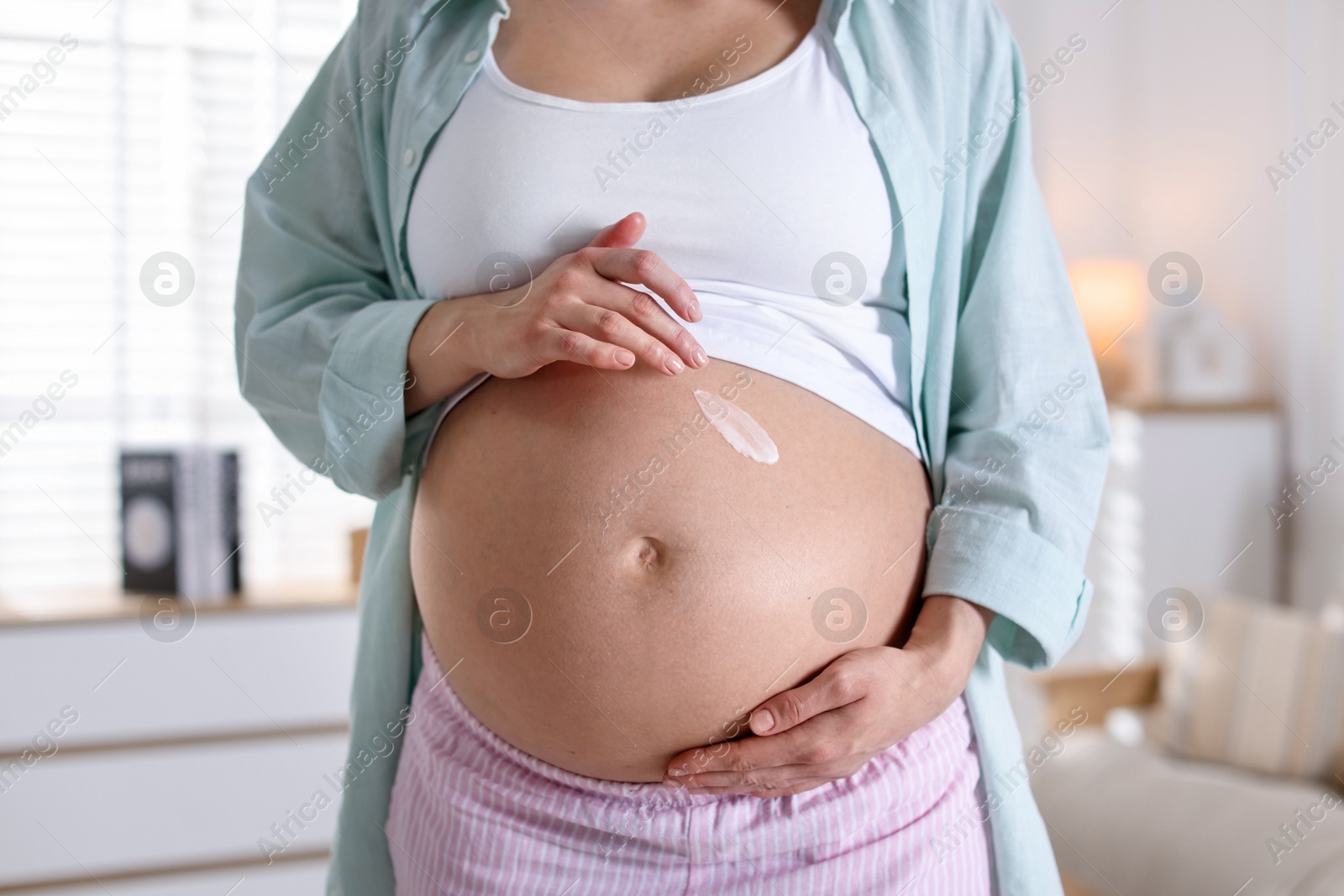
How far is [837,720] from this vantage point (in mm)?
596

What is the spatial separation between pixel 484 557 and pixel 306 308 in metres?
0.25

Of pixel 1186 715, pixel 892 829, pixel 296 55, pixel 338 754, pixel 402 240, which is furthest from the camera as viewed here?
pixel 296 55

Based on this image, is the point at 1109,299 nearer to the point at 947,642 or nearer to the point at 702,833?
the point at 947,642

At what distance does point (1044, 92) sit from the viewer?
9.15 ft

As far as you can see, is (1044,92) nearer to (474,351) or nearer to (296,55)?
(296,55)

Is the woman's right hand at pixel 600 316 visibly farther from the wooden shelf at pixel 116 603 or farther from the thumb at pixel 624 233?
the wooden shelf at pixel 116 603

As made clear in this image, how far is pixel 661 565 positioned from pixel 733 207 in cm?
23

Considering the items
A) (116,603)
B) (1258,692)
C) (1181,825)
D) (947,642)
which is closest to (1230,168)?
(1258,692)

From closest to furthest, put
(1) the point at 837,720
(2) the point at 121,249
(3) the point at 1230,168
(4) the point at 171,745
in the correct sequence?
(1) the point at 837,720, (4) the point at 171,745, (2) the point at 121,249, (3) the point at 1230,168

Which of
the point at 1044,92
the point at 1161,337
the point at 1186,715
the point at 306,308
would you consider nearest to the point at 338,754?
the point at 306,308

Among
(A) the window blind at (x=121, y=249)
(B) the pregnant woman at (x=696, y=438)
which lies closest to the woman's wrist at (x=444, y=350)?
(B) the pregnant woman at (x=696, y=438)

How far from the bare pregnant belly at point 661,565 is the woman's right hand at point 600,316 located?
5cm

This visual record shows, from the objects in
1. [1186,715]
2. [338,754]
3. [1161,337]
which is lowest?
[338,754]

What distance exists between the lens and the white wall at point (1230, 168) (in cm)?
238
